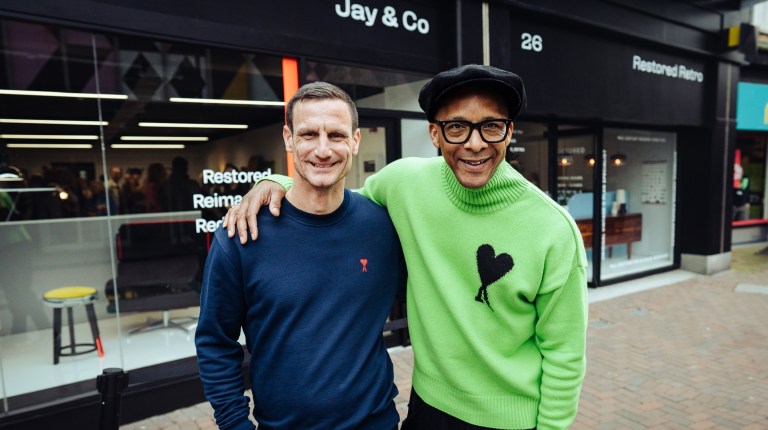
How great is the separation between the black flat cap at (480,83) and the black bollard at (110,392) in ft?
5.70

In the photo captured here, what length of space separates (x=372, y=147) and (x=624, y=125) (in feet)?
18.0

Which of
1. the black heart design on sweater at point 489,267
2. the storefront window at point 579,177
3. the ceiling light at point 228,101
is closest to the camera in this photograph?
the black heart design on sweater at point 489,267

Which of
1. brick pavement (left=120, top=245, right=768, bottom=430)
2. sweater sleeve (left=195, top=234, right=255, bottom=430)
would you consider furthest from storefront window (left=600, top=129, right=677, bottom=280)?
sweater sleeve (left=195, top=234, right=255, bottom=430)

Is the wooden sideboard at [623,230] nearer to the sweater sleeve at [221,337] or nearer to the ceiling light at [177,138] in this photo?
the ceiling light at [177,138]

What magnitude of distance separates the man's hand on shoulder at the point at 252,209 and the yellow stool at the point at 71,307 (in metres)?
4.20

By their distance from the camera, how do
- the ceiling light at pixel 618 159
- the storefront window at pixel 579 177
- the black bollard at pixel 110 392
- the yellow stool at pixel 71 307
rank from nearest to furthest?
1. the black bollard at pixel 110 392
2. the yellow stool at pixel 71 307
3. the storefront window at pixel 579 177
4. the ceiling light at pixel 618 159

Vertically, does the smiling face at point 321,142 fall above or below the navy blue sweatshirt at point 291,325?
above

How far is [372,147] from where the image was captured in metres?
5.70

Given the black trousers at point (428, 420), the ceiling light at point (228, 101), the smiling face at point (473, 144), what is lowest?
the black trousers at point (428, 420)

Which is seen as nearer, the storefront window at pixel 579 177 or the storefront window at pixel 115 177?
the storefront window at pixel 115 177

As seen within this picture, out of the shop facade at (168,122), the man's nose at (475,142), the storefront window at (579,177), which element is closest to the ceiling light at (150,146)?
the shop facade at (168,122)

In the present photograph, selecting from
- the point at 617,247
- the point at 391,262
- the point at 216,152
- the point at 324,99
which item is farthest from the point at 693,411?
the point at 617,247

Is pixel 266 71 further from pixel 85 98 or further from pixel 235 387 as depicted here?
pixel 235 387

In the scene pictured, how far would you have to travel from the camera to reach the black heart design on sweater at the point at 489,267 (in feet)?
5.65
